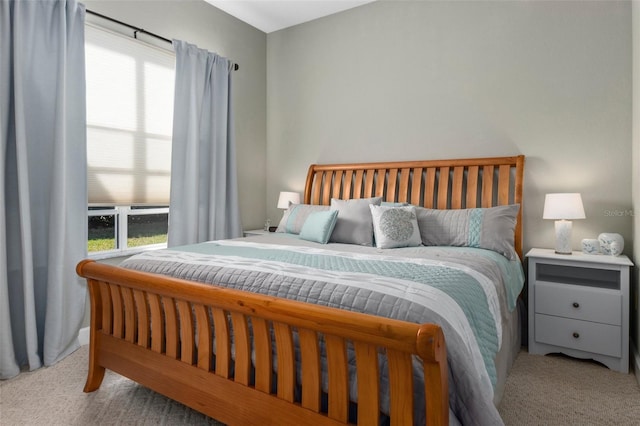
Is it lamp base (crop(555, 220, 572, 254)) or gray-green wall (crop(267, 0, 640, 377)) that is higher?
gray-green wall (crop(267, 0, 640, 377))

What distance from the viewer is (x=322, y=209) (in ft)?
10.2

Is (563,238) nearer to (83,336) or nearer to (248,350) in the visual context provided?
(248,350)

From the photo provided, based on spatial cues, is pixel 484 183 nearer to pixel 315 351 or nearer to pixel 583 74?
pixel 583 74

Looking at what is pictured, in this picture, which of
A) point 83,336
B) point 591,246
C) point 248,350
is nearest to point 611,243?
point 591,246

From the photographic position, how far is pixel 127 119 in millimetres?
2945

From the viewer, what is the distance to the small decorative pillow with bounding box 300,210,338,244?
270cm

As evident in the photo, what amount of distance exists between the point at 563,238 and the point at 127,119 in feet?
10.8

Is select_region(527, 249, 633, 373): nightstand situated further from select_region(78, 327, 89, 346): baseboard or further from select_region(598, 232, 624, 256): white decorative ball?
select_region(78, 327, 89, 346): baseboard

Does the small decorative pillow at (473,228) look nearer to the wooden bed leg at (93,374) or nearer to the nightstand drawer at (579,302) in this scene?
the nightstand drawer at (579,302)

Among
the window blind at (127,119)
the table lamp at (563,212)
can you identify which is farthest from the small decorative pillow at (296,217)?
the table lamp at (563,212)

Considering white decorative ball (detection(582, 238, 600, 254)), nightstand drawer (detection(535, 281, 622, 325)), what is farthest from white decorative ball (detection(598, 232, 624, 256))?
nightstand drawer (detection(535, 281, 622, 325))

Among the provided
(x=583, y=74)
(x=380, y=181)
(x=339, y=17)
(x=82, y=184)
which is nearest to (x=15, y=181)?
(x=82, y=184)

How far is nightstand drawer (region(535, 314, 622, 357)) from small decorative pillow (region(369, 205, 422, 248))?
0.98m

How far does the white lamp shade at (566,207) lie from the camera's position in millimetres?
2389
